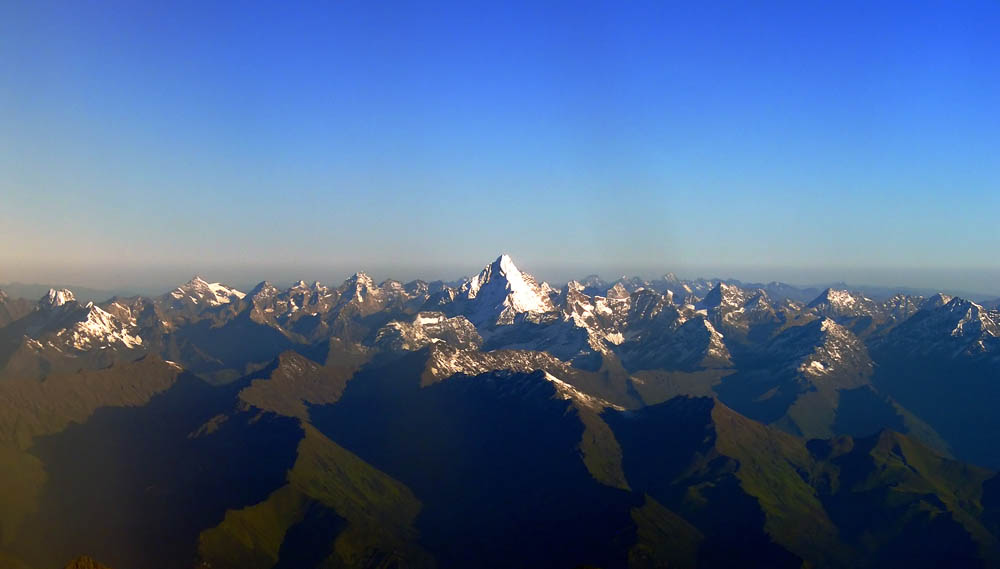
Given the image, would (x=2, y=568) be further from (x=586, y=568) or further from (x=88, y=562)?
(x=586, y=568)

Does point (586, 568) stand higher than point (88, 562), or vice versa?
A: point (586, 568)

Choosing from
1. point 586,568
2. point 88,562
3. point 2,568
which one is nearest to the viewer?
point 586,568

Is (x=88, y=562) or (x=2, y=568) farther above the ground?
(x=88, y=562)

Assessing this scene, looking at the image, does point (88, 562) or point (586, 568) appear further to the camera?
point (88, 562)

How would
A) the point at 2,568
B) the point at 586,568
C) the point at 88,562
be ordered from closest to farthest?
the point at 586,568
the point at 88,562
the point at 2,568

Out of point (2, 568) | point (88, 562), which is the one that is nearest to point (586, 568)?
point (88, 562)

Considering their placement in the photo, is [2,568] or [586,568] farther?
[2,568]

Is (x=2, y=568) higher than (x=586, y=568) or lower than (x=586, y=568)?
lower

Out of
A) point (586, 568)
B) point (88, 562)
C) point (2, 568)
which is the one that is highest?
point (586, 568)
